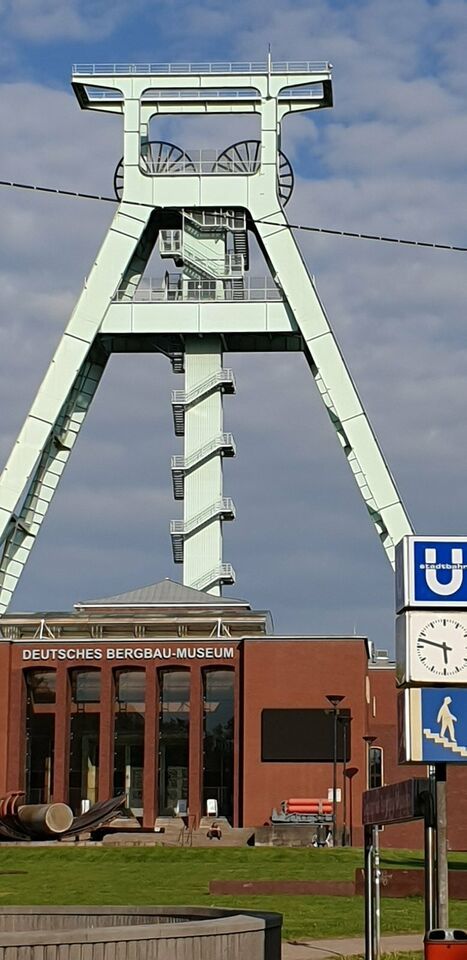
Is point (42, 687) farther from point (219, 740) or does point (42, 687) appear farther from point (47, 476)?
point (47, 476)

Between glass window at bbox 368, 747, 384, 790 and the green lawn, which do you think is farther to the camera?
glass window at bbox 368, 747, 384, 790

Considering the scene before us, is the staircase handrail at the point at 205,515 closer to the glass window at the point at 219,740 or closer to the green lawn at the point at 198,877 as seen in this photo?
the glass window at the point at 219,740

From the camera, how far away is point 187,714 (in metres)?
65.5

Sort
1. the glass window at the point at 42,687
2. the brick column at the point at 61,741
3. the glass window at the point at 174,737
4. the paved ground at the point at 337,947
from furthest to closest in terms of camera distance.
Result: the glass window at the point at 174,737, the glass window at the point at 42,687, the brick column at the point at 61,741, the paved ground at the point at 337,947

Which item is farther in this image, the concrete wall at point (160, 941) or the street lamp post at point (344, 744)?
the street lamp post at point (344, 744)

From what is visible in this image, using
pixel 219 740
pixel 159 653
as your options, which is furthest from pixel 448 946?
pixel 219 740

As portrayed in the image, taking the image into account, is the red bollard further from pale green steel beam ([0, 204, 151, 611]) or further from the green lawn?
pale green steel beam ([0, 204, 151, 611])

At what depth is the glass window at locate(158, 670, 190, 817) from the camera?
64625mm

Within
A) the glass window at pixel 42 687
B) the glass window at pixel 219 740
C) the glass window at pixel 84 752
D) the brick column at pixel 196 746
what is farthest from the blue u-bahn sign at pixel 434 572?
the glass window at pixel 84 752

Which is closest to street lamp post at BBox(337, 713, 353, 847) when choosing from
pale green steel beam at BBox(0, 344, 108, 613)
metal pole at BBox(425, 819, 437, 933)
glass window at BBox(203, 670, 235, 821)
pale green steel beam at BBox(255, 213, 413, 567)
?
glass window at BBox(203, 670, 235, 821)

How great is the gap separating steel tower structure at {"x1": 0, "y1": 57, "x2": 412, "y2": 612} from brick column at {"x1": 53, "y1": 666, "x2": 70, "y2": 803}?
20.3 ft

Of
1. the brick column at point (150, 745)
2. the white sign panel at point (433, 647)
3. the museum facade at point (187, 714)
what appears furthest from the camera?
the brick column at point (150, 745)

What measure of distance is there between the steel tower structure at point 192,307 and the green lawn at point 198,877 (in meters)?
20.3

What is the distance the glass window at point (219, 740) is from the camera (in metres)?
63.3
